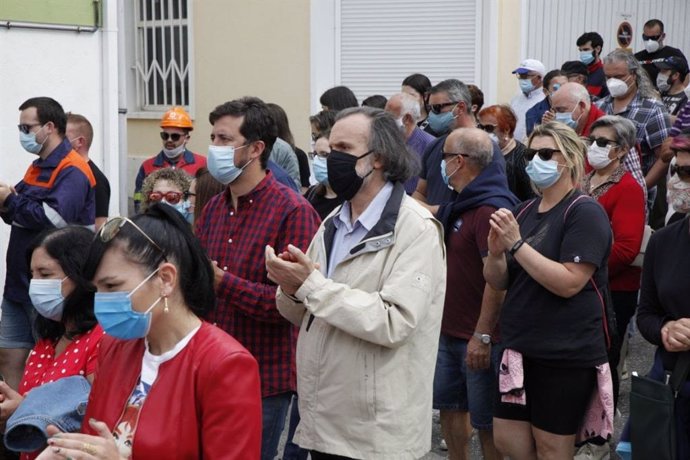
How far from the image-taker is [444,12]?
1351cm

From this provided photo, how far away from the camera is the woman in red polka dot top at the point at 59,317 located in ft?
13.0

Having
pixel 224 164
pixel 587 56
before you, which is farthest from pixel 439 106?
pixel 587 56

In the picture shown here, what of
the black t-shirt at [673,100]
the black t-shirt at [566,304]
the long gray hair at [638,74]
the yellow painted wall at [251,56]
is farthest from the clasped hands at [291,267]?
the yellow painted wall at [251,56]

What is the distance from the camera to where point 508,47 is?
13.1m

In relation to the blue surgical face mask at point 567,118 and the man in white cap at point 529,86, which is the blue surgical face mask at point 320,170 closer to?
the blue surgical face mask at point 567,118

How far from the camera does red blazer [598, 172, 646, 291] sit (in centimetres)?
633

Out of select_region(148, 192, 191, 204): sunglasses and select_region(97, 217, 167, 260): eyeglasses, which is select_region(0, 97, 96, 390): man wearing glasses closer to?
select_region(148, 192, 191, 204): sunglasses

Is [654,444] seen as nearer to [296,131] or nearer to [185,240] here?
[185,240]

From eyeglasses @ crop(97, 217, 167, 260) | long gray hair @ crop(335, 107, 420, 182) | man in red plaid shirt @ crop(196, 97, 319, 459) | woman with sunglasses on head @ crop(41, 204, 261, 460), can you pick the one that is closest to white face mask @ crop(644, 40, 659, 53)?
man in red plaid shirt @ crop(196, 97, 319, 459)

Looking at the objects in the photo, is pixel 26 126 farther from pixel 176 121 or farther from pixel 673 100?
pixel 673 100

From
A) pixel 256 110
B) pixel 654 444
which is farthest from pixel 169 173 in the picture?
pixel 654 444

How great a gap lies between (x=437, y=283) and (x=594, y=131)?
270cm

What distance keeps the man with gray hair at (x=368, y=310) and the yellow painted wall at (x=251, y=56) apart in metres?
9.64

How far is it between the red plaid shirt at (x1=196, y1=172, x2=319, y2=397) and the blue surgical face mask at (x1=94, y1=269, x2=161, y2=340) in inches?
55.4
